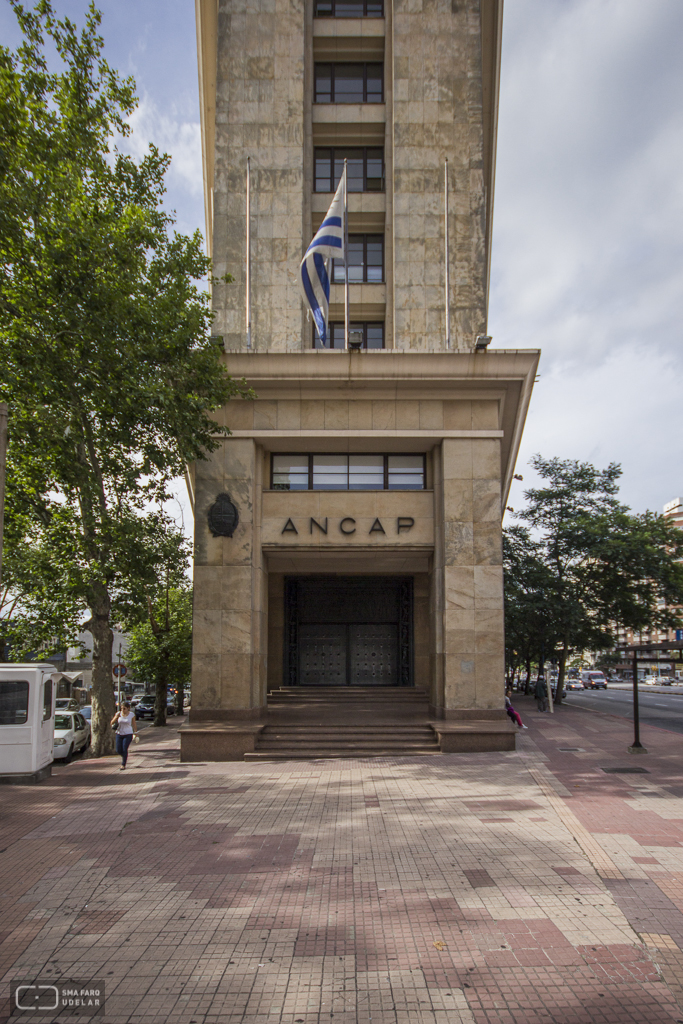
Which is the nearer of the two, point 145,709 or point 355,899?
point 355,899

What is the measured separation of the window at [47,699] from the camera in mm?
14861

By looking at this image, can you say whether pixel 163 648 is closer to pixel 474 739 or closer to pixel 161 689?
pixel 161 689

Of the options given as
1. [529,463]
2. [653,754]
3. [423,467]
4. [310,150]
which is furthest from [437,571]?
[529,463]

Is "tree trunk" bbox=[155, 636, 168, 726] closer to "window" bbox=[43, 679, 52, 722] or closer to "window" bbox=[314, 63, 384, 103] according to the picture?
"window" bbox=[43, 679, 52, 722]

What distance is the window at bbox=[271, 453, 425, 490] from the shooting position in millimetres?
19641

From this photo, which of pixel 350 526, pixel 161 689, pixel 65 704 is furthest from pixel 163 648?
pixel 350 526

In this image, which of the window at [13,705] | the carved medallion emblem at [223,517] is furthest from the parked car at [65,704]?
the carved medallion emblem at [223,517]

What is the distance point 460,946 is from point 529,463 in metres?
33.0

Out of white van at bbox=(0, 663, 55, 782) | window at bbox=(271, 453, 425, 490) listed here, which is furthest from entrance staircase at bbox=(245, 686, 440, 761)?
window at bbox=(271, 453, 425, 490)

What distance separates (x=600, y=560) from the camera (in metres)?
32.9

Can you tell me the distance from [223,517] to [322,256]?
7.28 meters

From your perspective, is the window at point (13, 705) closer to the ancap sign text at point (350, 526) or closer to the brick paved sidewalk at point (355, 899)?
the brick paved sidewalk at point (355, 899)

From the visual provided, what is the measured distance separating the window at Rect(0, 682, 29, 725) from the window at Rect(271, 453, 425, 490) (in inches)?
332

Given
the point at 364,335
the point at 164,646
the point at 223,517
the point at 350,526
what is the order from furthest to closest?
the point at 164,646
the point at 364,335
the point at 350,526
the point at 223,517
